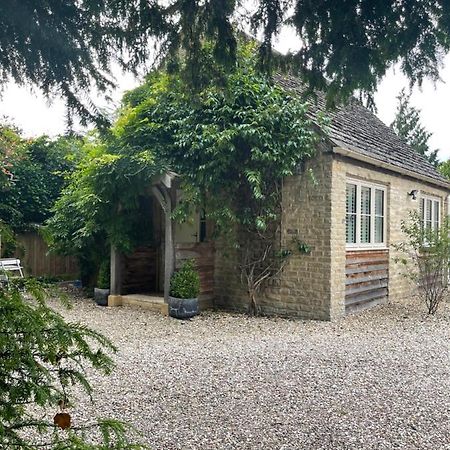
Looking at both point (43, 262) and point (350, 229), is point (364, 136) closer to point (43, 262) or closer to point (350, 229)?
point (350, 229)

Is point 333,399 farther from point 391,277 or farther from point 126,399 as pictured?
point 391,277

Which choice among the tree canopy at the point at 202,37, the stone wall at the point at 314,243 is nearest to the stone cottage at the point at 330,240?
the stone wall at the point at 314,243

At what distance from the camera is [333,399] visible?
4.34 metres

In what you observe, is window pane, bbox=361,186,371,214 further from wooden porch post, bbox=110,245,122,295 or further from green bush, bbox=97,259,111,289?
green bush, bbox=97,259,111,289

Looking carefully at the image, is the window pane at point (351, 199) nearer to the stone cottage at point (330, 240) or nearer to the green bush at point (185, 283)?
the stone cottage at point (330, 240)

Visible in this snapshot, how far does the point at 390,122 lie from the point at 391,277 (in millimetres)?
28313

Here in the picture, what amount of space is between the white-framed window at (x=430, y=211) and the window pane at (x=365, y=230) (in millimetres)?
3167

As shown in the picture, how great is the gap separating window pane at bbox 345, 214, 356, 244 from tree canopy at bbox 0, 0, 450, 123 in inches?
244

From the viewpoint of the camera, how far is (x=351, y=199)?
941 centimetres

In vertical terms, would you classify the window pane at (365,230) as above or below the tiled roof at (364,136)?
below

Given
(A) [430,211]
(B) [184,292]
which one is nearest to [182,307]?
(B) [184,292]

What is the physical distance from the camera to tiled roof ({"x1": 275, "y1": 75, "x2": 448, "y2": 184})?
9.17 meters

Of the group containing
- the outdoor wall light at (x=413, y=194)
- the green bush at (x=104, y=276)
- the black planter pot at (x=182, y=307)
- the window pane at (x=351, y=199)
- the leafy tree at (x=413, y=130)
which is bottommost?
the black planter pot at (x=182, y=307)

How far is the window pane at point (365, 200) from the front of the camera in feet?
32.2
